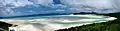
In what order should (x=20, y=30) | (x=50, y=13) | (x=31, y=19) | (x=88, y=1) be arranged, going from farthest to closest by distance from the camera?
(x=88, y=1), (x=50, y=13), (x=31, y=19), (x=20, y=30)

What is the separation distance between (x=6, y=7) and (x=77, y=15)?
54 centimetres

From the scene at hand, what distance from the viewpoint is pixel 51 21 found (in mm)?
1550

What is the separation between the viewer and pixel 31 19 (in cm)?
161

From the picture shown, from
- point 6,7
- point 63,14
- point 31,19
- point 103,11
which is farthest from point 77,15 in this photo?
point 6,7

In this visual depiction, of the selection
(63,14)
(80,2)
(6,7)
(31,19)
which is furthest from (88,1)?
(6,7)

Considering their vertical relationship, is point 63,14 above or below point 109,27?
above

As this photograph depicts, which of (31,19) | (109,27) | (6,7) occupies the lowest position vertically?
(109,27)

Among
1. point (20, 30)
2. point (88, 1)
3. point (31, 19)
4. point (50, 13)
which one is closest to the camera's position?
point (20, 30)

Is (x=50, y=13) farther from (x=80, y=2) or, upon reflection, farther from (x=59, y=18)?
(x=80, y=2)

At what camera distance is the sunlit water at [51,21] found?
1.37 meters

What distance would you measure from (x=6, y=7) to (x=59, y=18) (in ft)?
1.29

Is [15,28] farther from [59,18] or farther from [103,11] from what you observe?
[103,11]

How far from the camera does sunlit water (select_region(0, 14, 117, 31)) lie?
4.49 ft

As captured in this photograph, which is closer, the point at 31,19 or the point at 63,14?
the point at 31,19
